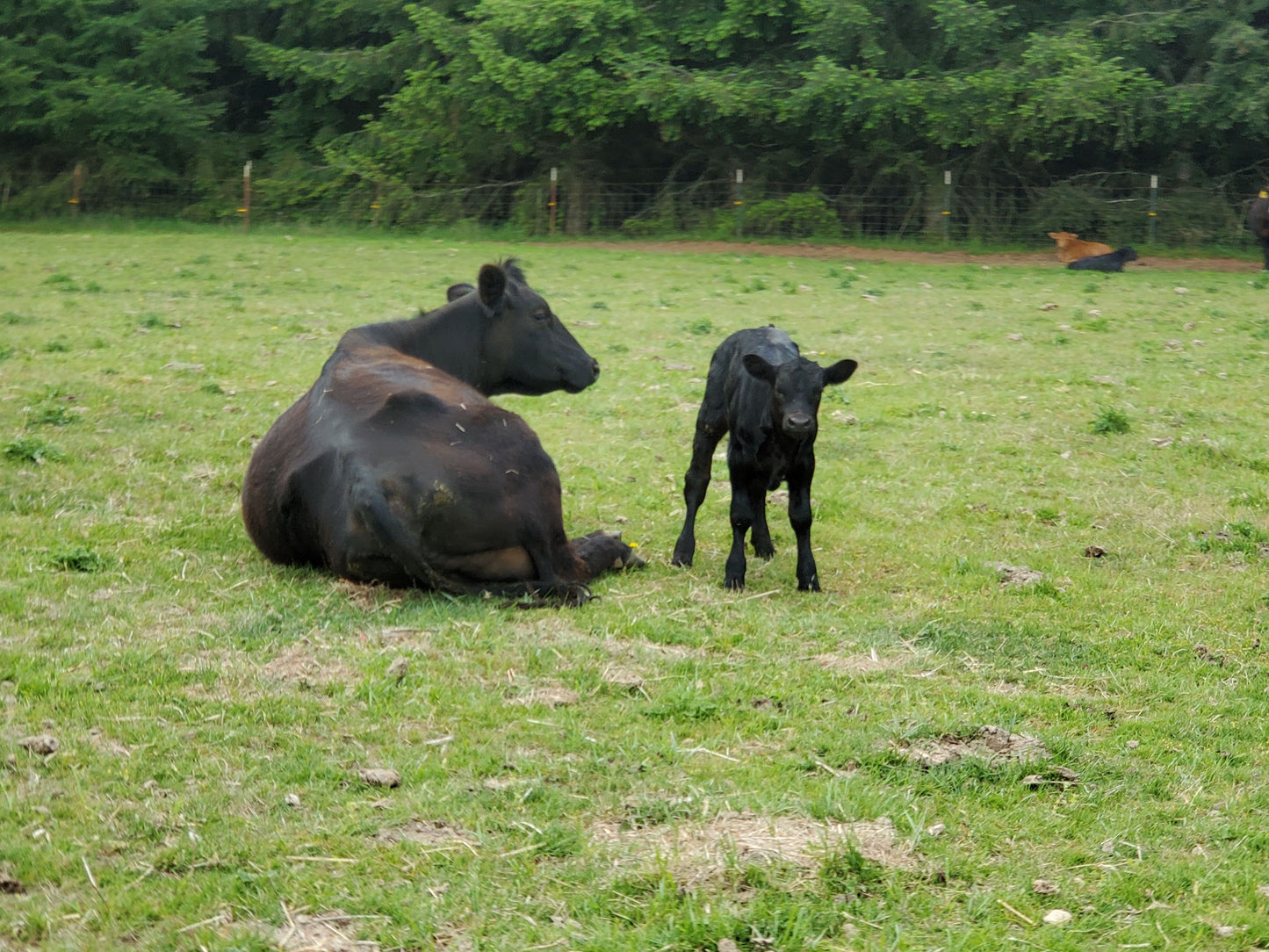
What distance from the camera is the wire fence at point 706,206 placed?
32.4 m

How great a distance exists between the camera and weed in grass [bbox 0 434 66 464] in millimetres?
8902

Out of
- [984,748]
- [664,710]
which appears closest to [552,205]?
[664,710]

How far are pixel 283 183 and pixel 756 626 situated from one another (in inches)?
1304

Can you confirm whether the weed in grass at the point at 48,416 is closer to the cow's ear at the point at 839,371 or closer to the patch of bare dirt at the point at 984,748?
the cow's ear at the point at 839,371

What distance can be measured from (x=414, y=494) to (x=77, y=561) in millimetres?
1849

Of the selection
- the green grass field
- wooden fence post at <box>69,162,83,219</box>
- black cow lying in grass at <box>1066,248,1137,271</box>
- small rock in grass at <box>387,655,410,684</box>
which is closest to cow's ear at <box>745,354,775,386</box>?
the green grass field

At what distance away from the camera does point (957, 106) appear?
31922 mm

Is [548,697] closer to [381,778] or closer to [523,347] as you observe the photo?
[381,778]

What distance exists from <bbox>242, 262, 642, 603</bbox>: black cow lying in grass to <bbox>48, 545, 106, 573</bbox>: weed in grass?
2.45 ft

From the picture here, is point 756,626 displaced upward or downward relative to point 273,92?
downward

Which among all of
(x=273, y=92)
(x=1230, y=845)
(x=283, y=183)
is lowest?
(x=1230, y=845)

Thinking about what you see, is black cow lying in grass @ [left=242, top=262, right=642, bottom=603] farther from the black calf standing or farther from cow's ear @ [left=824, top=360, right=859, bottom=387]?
cow's ear @ [left=824, top=360, right=859, bottom=387]

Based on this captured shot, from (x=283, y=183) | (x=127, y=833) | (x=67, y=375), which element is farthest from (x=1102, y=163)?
(x=127, y=833)

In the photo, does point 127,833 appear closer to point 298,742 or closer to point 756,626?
point 298,742
